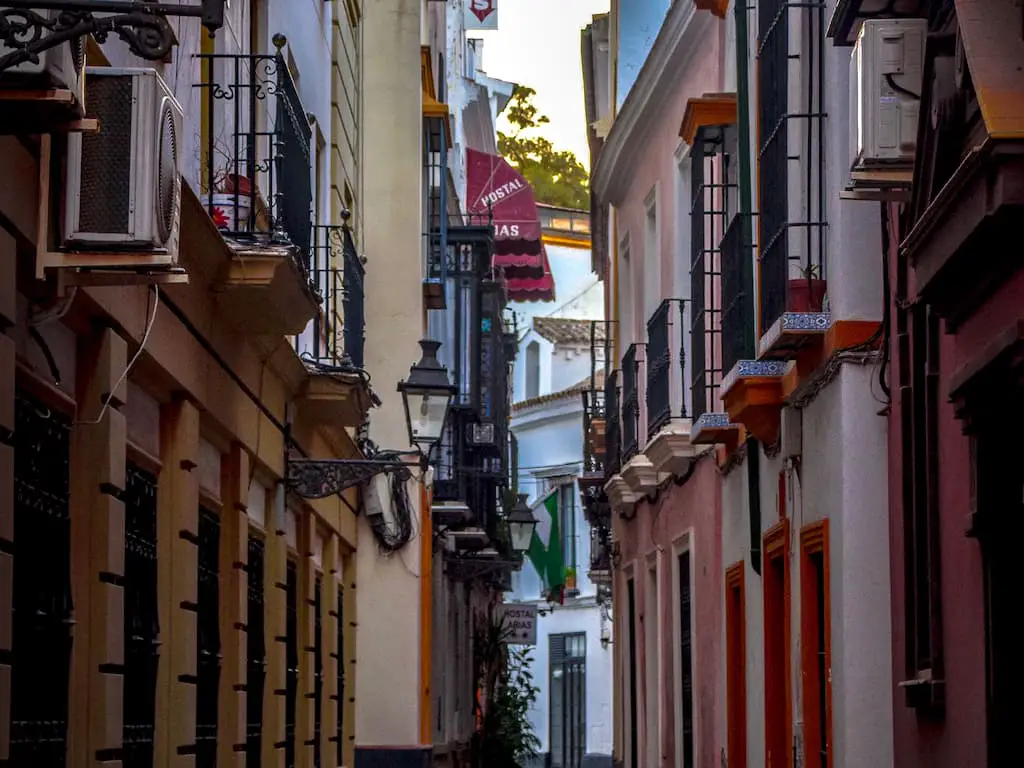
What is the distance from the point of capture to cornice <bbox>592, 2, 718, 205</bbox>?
16312 millimetres

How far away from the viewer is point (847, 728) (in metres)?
9.55

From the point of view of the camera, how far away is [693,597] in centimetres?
1642

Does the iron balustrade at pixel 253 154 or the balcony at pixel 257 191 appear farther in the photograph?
the iron balustrade at pixel 253 154

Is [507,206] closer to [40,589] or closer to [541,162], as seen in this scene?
[541,162]

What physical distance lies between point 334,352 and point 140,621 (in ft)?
18.6

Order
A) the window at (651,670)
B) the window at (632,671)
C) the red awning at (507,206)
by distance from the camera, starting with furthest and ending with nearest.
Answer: the red awning at (507,206), the window at (632,671), the window at (651,670)

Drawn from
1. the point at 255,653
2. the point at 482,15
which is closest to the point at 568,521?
the point at 482,15

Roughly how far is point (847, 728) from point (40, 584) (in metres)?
4.24

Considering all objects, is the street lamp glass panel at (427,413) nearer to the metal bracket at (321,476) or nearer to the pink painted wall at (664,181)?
the metal bracket at (321,476)

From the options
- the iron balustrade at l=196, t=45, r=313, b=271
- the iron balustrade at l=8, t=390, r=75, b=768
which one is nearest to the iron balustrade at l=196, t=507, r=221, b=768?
the iron balustrade at l=196, t=45, r=313, b=271

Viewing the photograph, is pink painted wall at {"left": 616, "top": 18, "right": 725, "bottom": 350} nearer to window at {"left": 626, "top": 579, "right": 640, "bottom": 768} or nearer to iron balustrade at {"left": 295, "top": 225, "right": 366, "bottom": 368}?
iron balustrade at {"left": 295, "top": 225, "right": 366, "bottom": 368}

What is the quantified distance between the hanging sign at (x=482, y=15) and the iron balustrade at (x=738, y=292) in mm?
27018

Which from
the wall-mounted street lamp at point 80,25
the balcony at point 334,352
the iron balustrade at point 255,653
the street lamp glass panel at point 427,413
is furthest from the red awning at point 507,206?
the wall-mounted street lamp at point 80,25

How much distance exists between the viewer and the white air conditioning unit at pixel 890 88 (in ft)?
25.5
